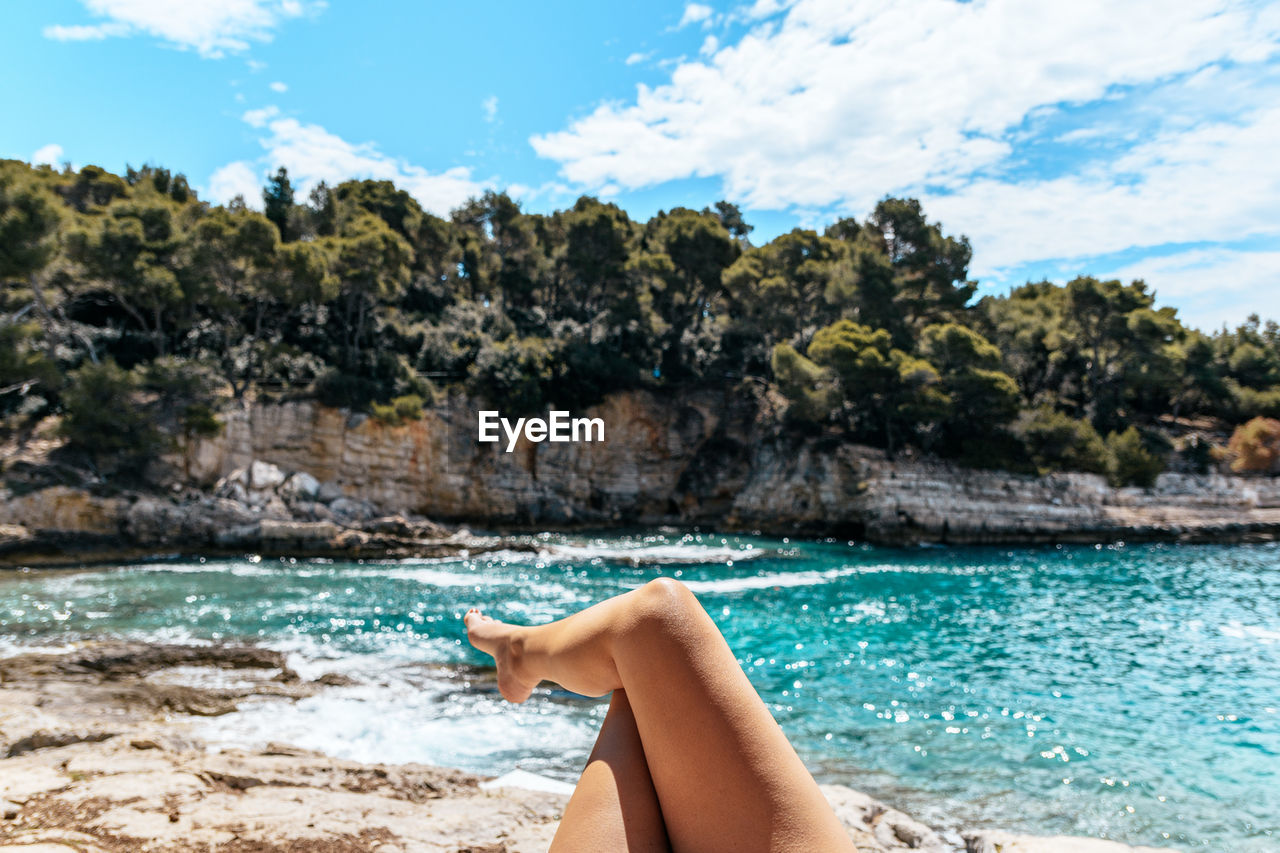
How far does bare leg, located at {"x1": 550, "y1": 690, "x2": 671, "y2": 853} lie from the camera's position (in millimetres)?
1466

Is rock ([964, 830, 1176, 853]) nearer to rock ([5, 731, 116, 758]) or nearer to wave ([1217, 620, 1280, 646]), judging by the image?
rock ([5, 731, 116, 758])

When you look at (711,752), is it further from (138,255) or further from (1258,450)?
(1258,450)

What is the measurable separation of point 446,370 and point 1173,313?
28396 millimetres

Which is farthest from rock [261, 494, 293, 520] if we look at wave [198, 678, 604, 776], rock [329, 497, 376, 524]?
wave [198, 678, 604, 776]

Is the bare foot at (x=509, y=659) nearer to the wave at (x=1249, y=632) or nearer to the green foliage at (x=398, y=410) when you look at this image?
the wave at (x=1249, y=632)

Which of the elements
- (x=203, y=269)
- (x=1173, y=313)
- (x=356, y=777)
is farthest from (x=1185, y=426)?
(x=203, y=269)

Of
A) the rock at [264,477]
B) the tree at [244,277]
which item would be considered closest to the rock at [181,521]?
the rock at [264,477]

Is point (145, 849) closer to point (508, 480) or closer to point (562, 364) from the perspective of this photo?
point (508, 480)

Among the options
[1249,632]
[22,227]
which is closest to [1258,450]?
[1249,632]

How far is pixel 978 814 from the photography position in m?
3.63

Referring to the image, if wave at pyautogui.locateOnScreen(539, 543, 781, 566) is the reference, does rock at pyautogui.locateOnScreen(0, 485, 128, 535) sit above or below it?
above

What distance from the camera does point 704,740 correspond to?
1.46m

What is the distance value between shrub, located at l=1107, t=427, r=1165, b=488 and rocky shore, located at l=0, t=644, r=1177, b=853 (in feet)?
65.3

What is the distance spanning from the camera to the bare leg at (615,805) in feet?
4.81
